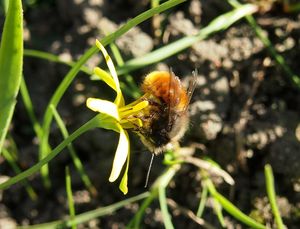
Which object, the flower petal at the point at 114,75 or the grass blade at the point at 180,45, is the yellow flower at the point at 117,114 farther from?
the grass blade at the point at 180,45

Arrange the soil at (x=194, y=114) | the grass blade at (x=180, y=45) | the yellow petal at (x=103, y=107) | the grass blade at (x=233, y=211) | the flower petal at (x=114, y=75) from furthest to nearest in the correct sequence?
the soil at (x=194, y=114) < the grass blade at (x=180, y=45) < the grass blade at (x=233, y=211) < the flower petal at (x=114, y=75) < the yellow petal at (x=103, y=107)

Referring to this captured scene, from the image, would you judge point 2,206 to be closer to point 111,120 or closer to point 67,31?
point 67,31

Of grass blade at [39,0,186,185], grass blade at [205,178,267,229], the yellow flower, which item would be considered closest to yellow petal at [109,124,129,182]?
the yellow flower

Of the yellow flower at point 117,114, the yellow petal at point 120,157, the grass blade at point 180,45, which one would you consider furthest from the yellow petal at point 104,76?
the grass blade at point 180,45

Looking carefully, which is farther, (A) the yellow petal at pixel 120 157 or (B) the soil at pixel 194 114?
(B) the soil at pixel 194 114

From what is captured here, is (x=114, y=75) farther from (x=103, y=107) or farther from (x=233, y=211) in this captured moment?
(x=233, y=211)

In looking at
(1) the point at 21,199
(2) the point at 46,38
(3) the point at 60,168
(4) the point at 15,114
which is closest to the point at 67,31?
(2) the point at 46,38

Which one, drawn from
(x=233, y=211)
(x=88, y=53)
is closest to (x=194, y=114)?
(x=233, y=211)
